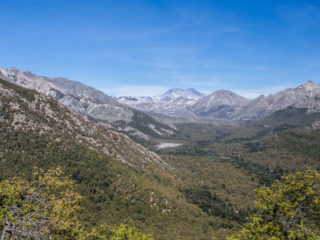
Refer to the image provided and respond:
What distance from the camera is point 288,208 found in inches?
1300

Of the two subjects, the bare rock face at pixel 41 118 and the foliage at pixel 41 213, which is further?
the bare rock face at pixel 41 118

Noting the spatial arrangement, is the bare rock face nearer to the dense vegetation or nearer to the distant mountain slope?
the distant mountain slope

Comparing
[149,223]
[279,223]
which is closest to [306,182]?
[279,223]

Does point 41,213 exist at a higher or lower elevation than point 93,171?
higher

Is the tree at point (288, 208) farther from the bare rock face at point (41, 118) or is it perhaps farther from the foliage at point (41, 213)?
the bare rock face at point (41, 118)

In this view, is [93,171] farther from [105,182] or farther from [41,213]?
[41,213]

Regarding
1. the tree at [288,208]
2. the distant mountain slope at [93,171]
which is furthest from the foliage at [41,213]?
the distant mountain slope at [93,171]

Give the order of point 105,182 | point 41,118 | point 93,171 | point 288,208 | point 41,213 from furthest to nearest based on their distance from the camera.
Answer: point 41,118, point 93,171, point 105,182, point 288,208, point 41,213

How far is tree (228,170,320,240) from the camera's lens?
1273 inches

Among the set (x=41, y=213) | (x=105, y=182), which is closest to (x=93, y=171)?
(x=105, y=182)

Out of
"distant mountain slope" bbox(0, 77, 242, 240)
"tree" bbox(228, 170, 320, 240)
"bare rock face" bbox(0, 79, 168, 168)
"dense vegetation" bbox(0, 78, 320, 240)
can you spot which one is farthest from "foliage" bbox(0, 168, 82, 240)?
"bare rock face" bbox(0, 79, 168, 168)

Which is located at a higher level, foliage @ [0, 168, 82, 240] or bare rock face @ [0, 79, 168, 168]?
bare rock face @ [0, 79, 168, 168]

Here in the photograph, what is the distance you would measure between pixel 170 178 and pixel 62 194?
17082 centimetres

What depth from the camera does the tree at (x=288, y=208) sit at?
3234cm
